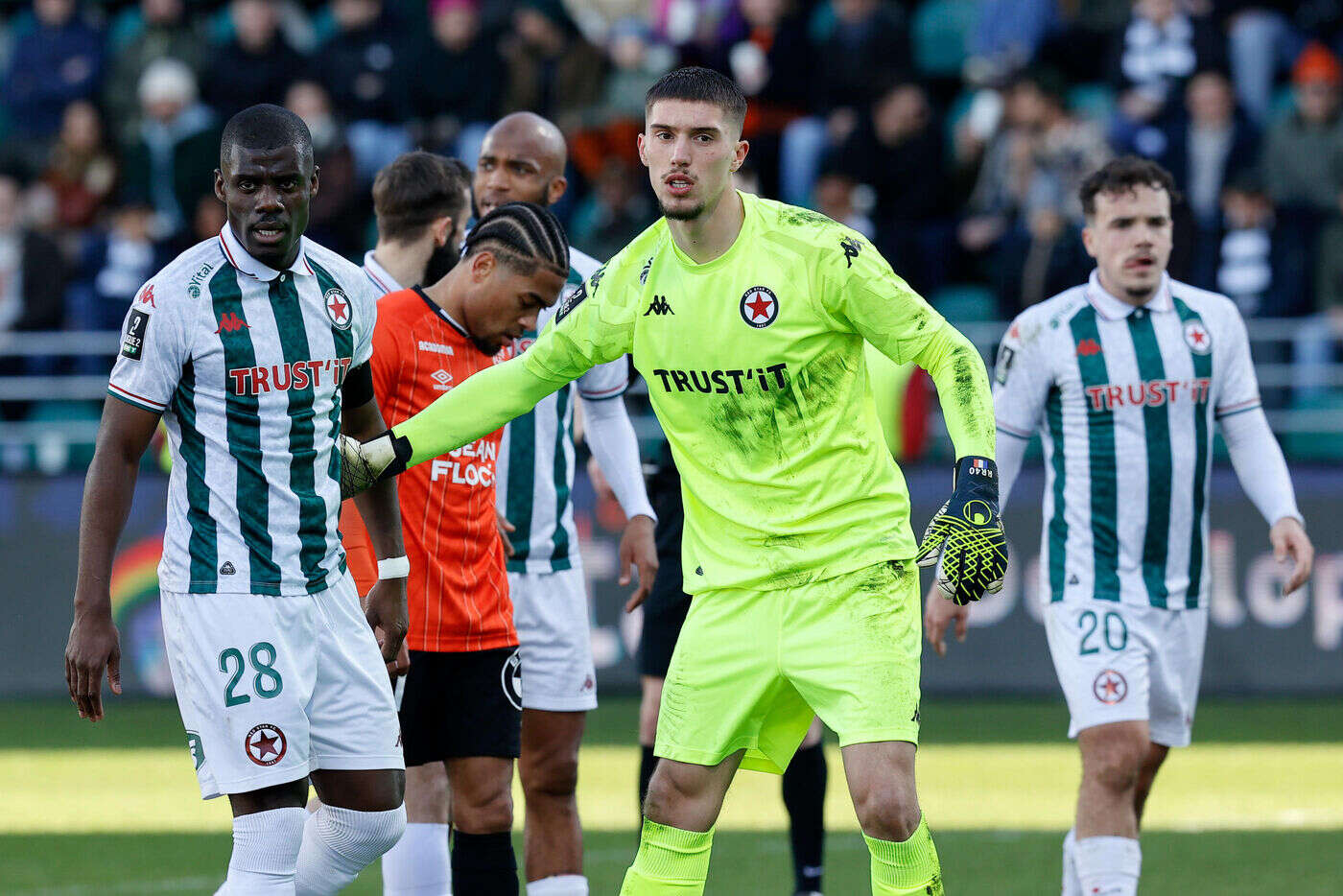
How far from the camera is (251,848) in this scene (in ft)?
15.1

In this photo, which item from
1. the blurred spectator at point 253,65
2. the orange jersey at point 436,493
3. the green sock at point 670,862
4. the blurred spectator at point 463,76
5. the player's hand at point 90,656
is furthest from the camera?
the blurred spectator at point 253,65

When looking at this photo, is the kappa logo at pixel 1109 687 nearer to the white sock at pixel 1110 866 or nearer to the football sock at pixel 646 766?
the white sock at pixel 1110 866

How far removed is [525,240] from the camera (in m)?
5.49

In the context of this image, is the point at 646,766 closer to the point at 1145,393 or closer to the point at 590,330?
the point at 1145,393

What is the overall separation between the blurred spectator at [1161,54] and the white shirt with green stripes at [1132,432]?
7498 mm

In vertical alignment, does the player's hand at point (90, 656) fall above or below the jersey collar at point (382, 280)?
below

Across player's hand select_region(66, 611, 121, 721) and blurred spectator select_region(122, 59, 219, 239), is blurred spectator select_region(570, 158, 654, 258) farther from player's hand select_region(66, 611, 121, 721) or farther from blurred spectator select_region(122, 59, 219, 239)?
player's hand select_region(66, 611, 121, 721)

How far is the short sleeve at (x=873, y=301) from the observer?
477 centimetres

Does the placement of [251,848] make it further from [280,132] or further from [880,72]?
[880,72]

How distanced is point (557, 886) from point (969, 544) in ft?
7.12

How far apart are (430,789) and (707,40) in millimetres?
9517

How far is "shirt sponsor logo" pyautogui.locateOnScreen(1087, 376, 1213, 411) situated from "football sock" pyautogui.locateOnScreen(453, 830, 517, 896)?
2.41 m

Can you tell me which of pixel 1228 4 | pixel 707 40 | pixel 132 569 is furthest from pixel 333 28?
pixel 1228 4

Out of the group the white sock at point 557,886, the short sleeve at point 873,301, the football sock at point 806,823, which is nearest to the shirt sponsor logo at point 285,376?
the short sleeve at point 873,301
